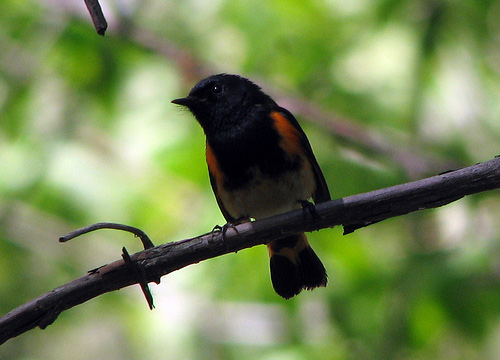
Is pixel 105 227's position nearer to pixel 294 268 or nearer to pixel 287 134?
pixel 287 134

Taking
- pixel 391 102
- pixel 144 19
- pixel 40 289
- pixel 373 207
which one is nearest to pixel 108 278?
pixel 373 207

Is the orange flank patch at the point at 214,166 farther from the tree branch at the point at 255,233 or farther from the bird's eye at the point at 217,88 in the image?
the tree branch at the point at 255,233

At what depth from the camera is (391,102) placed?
184 inches

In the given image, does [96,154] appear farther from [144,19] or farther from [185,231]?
[144,19]

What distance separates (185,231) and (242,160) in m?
1.36

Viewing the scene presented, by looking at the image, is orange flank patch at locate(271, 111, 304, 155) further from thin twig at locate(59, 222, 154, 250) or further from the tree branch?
thin twig at locate(59, 222, 154, 250)

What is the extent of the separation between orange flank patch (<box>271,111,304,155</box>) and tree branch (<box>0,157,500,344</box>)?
103 centimetres

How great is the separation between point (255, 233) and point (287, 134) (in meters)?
1.20

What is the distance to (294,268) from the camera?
359 cm

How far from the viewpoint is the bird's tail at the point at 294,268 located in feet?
11.5

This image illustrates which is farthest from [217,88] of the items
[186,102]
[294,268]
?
[294,268]

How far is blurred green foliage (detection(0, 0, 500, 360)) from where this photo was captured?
13.5 ft

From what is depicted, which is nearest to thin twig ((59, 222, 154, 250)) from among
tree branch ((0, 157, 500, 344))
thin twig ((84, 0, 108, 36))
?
tree branch ((0, 157, 500, 344))

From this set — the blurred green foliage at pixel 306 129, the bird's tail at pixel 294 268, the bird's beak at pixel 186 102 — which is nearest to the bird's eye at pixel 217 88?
the bird's beak at pixel 186 102
